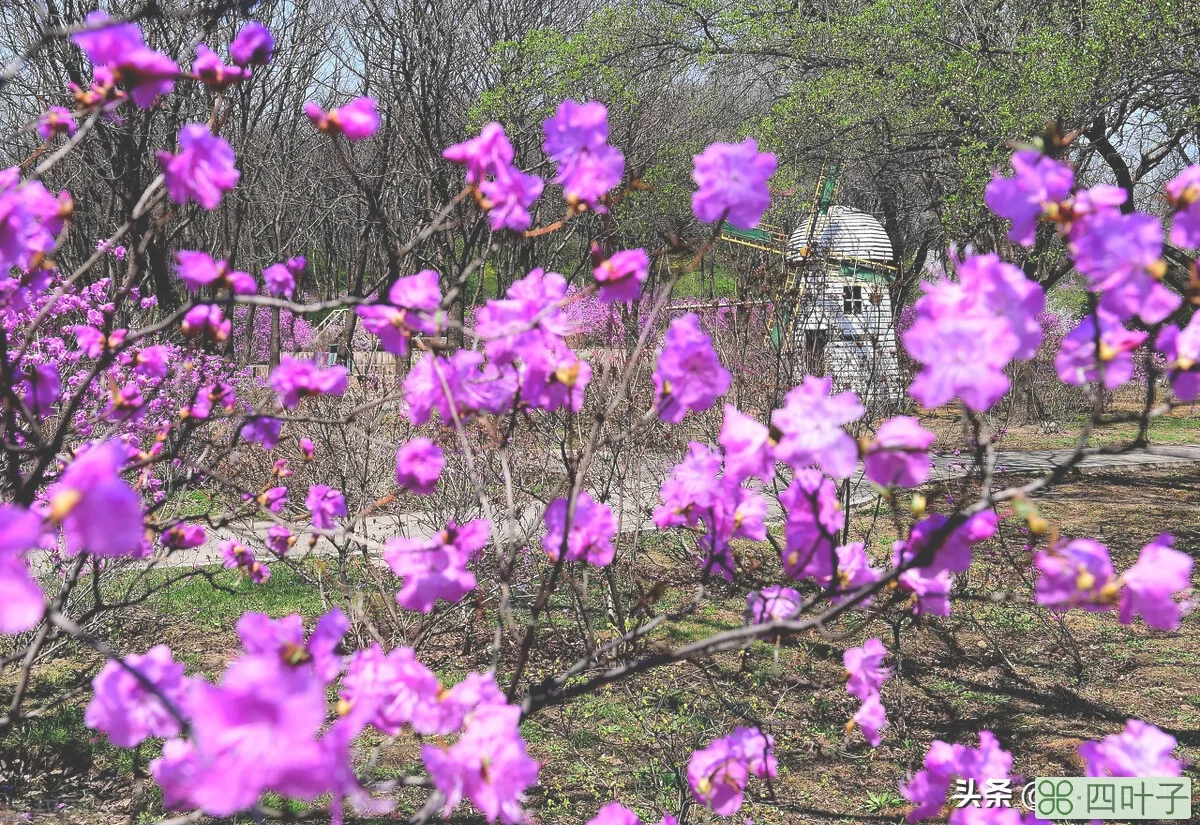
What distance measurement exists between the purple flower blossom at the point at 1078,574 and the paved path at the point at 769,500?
4131mm

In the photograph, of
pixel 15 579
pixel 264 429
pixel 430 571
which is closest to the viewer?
pixel 15 579

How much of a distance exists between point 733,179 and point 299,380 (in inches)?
34.8

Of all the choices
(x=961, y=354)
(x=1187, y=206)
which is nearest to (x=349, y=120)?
(x=961, y=354)

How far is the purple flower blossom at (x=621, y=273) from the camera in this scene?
4.70 ft

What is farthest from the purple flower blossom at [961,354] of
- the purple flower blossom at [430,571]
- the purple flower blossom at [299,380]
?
the purple flower blossom at [299,380]

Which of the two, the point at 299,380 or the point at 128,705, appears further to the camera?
the point at 299,380

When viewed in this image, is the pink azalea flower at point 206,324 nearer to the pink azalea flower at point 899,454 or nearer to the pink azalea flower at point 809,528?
the pink azalea flower at point 809,528

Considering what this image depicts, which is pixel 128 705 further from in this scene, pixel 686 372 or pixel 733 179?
pixel 733 179

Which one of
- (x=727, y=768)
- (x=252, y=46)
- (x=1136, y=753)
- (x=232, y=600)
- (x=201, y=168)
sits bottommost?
(x=232, y=600)

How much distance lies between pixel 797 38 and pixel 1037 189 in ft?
33.5

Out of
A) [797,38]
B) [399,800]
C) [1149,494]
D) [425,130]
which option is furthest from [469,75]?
→ [399,800]

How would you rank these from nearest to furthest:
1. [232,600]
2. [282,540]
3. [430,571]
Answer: [430,571], [282,540], [232,600]

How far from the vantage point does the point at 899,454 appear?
3.84 ft

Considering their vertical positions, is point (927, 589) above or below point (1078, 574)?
below
